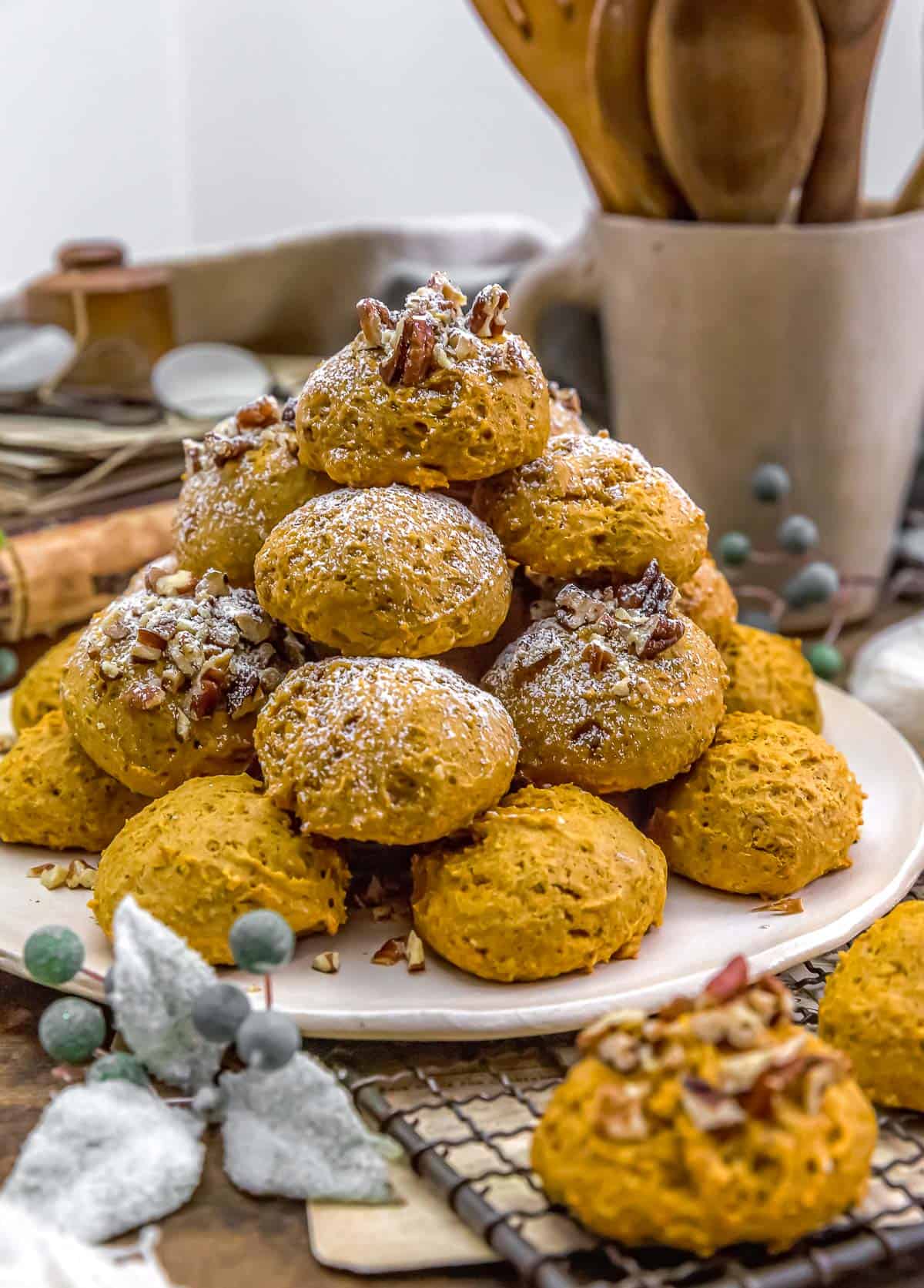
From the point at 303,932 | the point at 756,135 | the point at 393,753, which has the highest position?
the point at 756,135

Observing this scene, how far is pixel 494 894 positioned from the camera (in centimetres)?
83

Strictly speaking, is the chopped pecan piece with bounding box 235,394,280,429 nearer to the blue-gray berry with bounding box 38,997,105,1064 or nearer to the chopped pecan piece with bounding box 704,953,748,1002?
the blue-gray berry with bounding box 38,997,105,1064

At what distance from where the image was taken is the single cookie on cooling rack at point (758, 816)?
921mm

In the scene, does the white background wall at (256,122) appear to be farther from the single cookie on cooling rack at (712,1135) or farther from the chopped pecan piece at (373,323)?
the single cookie on cooling rack at (712,1135)

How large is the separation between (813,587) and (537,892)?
66 centimetres

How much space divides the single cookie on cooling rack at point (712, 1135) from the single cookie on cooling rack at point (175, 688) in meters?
0.37

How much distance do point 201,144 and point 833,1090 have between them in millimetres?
2519

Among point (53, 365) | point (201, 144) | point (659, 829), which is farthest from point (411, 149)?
point (659, 829)

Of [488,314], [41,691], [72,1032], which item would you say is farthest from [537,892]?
[41,691]

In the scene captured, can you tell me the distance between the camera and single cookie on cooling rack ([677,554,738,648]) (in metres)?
1.04

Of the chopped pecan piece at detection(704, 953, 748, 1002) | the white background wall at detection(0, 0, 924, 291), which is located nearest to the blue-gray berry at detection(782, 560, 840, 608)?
the chopped pecan piece at detection(704, 953, 748, 1002)

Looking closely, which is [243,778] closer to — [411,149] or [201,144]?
[411,149]

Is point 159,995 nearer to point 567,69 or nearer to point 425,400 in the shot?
point 425,400

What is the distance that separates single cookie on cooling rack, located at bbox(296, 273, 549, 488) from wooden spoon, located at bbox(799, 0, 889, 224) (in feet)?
1.95
